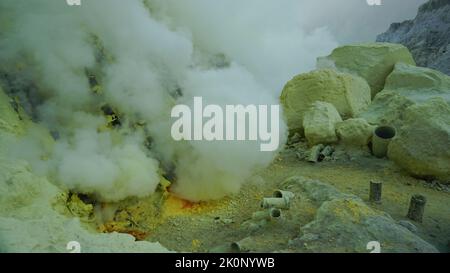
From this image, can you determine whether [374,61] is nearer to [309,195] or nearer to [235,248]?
[309,195]

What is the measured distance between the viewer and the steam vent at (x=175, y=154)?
11.6ft

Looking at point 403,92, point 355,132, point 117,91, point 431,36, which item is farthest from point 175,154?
point 431,36

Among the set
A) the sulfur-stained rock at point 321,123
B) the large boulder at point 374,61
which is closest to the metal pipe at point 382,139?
the sulfur-stained rock at point 321,123

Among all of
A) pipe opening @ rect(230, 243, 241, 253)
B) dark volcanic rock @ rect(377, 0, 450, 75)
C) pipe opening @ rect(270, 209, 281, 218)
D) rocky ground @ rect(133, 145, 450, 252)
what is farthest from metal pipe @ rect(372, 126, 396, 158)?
dark volcanic rock @ rect(377, 0, 450, 75)

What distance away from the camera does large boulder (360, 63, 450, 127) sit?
23.8 feet

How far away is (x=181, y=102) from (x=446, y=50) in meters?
11.3

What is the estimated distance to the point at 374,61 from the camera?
934 cm

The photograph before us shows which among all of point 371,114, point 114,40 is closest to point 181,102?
point 114,40

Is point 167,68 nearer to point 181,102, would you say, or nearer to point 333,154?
point 181,102

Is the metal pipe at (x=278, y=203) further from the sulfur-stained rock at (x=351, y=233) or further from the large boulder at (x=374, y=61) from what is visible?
the large boulder at (x=374, y=61)

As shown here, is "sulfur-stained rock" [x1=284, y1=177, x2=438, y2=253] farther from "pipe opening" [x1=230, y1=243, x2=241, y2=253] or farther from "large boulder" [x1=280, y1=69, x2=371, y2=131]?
"large boulder" [x1=280, y1=69, x2=371, y2=131]

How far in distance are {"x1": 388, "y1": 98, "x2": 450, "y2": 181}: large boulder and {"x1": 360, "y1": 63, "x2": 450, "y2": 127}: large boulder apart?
97cm

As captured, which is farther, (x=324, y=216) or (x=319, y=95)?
(x=319, y=95)

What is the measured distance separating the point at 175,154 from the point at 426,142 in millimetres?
4243
